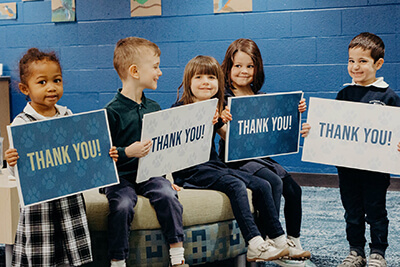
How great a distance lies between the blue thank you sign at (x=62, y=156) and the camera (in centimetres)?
177

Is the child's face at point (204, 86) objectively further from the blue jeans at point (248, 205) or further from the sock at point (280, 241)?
the sock at point (280, 241)

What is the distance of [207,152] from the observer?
7.71 feet

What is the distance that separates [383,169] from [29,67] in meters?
1.53

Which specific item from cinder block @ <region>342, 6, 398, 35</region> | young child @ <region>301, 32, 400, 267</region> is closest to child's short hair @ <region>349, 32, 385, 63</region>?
young child @ <region>301, 32, 400, 267</region>

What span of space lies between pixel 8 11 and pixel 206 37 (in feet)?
6.18

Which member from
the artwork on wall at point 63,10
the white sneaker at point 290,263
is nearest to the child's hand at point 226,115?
the white sneaker at point 290,263

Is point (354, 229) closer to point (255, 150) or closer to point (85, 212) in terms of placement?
point (255, 150)

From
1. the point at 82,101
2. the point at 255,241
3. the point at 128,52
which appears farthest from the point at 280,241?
the point at 82,101

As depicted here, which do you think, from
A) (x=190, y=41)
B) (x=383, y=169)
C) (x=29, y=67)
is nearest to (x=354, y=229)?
(x=383, y=169)

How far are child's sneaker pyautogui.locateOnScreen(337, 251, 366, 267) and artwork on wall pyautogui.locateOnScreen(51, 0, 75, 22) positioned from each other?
10.7ft

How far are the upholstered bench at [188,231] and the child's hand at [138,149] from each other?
0.18 meters

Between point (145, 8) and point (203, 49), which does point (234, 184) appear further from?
point (145, 8)

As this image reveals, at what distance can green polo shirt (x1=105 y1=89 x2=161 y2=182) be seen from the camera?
83.4 inches

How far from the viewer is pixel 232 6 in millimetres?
4238
